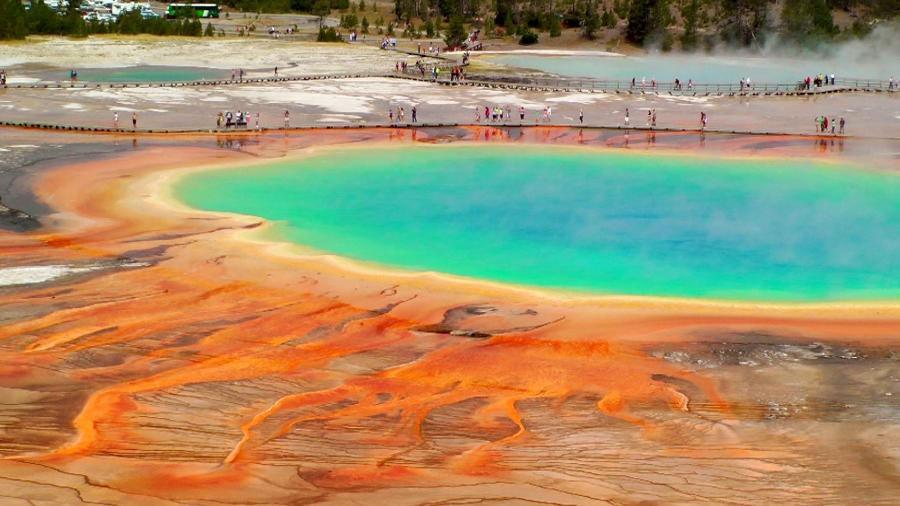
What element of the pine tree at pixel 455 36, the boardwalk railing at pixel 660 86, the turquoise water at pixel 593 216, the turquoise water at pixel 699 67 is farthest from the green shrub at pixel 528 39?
the turquoise water at pixel 593 216

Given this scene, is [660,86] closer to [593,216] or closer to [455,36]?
[455,36]

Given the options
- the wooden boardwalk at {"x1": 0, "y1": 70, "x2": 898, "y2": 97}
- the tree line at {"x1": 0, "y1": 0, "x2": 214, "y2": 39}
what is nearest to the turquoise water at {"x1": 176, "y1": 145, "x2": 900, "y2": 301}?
the wooden boardwalk at {"x1": 0, "y1": 70, "x2": 898, "y2": 97}

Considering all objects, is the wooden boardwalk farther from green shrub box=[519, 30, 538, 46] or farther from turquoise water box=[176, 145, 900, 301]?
green shrub box=[519, 30, 538, 46]

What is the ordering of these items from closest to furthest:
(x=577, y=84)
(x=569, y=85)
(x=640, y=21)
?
(x=569, y=85)
(x=577, y=84)
(x=640, y=21)

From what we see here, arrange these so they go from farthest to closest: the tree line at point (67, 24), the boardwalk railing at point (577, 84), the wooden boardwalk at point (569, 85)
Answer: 1. the tree line at point (67, 24)
2. the boardwalk railing at point (577, 84)
3. the wooden boardwalk at point (569, 85)

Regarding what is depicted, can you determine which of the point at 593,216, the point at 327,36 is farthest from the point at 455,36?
the point at 593,216

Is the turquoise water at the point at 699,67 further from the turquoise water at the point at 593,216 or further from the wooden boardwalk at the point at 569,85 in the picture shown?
the turquoise water at the point at 593,216
